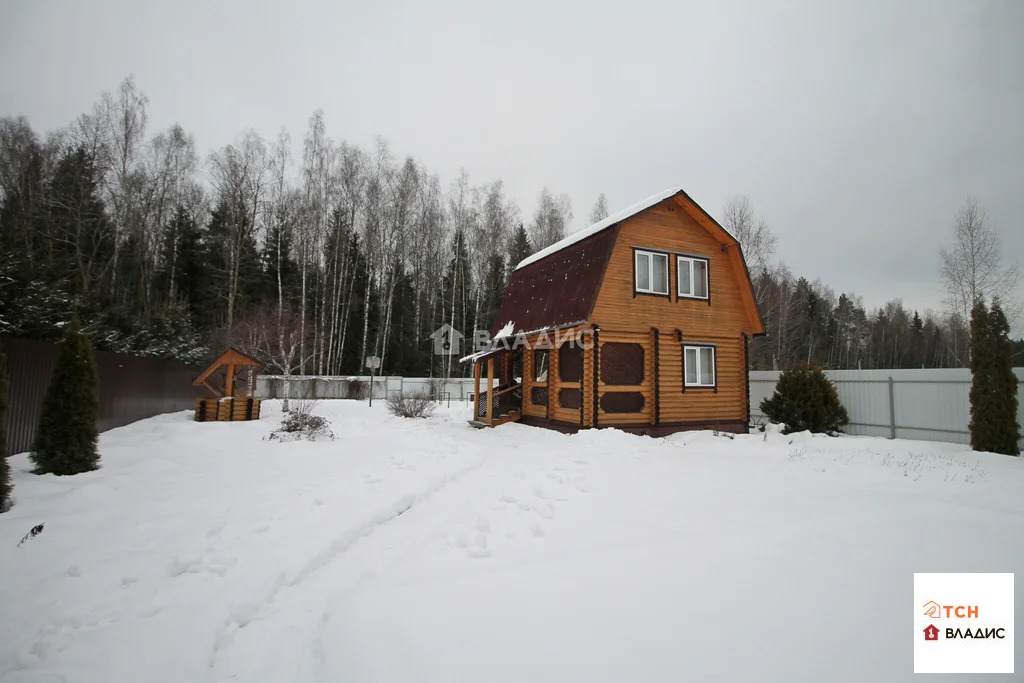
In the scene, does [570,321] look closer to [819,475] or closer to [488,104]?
[819,475]

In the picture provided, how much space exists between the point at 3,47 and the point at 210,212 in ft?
63.1

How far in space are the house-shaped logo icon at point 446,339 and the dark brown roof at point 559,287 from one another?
46.4 ft

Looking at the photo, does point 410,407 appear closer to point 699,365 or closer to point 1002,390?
point 699,365

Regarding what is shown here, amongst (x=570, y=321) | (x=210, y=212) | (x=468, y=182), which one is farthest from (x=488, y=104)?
(x=210, y=212)

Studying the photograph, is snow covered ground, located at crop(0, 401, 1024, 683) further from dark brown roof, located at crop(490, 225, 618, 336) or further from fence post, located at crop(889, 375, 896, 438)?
fence post, located at crop(889, 375, 896, 438)

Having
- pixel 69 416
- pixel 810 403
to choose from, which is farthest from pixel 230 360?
pixel 810 403

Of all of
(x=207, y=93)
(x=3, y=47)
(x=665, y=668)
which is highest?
(x=207, y=93)

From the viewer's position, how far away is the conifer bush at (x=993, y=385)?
29.9ft

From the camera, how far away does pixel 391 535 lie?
442 cm

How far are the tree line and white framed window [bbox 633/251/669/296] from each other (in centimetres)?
1513

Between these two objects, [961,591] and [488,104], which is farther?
[488,104]

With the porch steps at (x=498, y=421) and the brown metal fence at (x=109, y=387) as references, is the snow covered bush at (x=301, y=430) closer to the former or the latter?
the brown metal fence at (x=109, y=387)

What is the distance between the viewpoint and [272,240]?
28281mm

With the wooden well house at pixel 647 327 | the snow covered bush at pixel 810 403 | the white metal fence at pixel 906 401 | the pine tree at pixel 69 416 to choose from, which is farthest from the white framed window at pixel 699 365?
the pine tree at pixel 69 416
